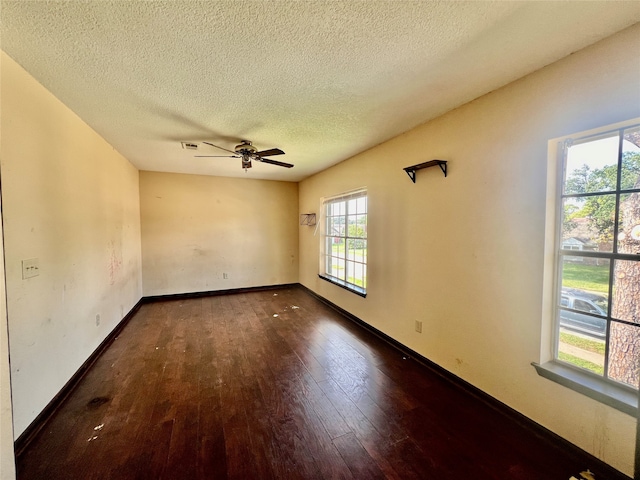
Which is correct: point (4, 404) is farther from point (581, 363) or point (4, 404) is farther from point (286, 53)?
point (581, 363)

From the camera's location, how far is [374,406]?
192cm

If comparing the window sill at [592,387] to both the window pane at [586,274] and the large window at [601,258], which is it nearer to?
the large window at [601,258]

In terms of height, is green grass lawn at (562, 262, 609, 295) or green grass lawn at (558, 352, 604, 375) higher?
green grass lawn at (562, 262, 609, 295)

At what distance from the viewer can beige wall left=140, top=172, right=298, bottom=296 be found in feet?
15.2

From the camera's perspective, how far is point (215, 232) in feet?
16.6

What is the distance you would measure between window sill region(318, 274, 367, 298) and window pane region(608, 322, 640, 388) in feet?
7.39

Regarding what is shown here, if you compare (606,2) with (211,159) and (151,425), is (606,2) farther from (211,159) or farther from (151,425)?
(211,159)

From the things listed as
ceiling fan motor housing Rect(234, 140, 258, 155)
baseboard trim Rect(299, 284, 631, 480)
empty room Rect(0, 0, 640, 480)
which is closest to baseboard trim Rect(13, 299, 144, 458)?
empty room Rect(0, 0, 640, 480)

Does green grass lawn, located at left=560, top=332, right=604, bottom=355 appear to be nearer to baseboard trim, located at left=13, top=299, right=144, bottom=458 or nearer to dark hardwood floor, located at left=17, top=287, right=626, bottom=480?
dark hardwood floor, located at left=17, top=287, right=626, bottom=480

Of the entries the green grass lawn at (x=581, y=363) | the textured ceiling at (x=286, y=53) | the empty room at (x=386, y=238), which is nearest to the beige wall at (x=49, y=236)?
the empty room at (x=386, y=238)

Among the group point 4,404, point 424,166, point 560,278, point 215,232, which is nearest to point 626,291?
point 560,278

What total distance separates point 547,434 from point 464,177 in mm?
1844

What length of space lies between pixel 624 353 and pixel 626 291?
1.12 feet

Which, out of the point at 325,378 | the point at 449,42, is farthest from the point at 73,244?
the point at 449,42
